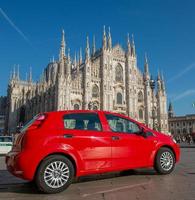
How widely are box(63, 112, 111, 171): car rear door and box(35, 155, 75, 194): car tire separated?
1.03ft

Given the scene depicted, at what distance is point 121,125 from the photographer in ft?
18.7

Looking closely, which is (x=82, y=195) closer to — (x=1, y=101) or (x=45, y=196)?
(x=45, y=196)

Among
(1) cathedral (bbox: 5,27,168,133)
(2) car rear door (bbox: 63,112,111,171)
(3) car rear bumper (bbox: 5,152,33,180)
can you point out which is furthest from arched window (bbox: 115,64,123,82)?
(3) car rear bumper (bbox: 5,152,33,180)

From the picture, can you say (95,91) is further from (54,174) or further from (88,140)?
(54,174)

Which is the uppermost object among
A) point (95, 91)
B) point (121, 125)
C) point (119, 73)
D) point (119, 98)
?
point (119, 73)

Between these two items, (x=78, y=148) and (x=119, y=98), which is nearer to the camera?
(x=78, y=148)

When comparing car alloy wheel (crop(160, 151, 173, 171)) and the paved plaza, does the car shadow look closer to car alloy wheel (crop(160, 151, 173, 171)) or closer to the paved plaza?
the paved plaza

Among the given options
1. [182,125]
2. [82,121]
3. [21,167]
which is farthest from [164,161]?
[182,125]

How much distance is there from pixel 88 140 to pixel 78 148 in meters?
0.26

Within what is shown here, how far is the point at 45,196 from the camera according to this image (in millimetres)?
4355

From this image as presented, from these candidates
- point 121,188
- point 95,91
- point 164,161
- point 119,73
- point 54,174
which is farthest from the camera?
point 119,73

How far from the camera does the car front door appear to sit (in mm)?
5297

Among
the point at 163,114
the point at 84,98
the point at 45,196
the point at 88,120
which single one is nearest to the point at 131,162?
the point at 88,120

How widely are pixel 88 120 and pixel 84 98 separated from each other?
38.7 meters
